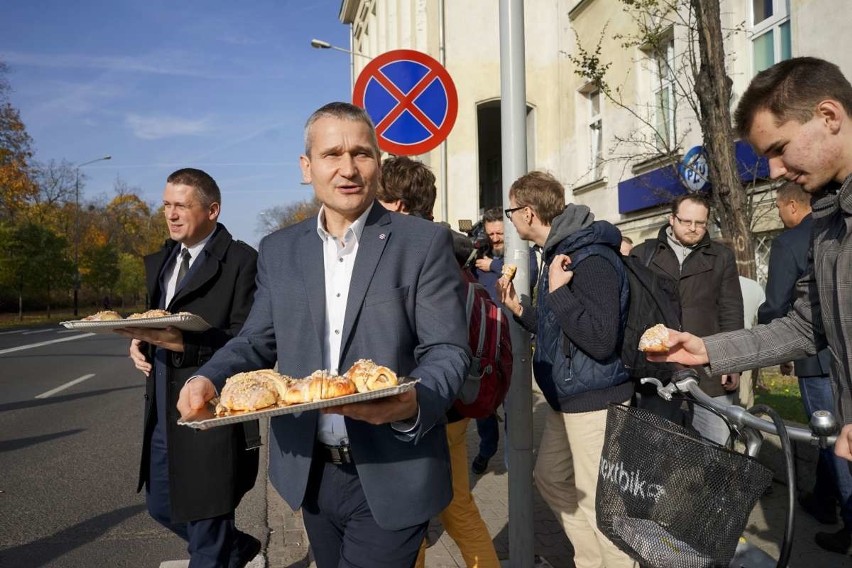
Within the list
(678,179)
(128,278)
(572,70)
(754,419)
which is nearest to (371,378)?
(754,419)

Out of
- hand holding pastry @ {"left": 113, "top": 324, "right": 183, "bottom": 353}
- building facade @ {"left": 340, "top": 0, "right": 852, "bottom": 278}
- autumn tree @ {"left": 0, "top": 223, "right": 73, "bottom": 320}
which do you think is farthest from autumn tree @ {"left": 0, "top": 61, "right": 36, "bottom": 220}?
hand holding pastry @ {"left": 113, "top": 324, "right": 183, "bottom": 353}

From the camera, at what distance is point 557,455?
12.2 feet

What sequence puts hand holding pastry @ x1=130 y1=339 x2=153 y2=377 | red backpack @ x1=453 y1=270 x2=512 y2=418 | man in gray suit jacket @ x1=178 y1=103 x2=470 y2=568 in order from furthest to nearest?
hand holding pastry @ x1=130 y1=339 x2=153 y2=377, red backpack @ x1=453 y1=270 x2=512 y2=418, man in gray suit jacket @ x1=178 y1=103 x2=470 y2=568

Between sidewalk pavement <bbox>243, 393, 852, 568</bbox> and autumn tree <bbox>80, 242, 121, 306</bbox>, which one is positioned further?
autumn tree <bbox>80, 242, 121, 306</bbox>

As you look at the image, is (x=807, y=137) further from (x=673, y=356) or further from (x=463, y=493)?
(x=463, y=493)

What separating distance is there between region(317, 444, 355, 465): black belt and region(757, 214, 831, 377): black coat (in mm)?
3457

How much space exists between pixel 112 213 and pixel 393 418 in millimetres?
80941

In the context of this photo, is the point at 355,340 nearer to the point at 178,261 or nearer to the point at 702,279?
the point at 178,261

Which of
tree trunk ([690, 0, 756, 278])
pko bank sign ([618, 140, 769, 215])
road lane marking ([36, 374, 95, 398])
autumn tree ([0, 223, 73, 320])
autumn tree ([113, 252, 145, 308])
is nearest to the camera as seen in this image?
Answer: tree trunk ([690, 0, 756, 278])

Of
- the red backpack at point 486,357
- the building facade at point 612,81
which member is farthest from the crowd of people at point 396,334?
the building facade at point 612,81

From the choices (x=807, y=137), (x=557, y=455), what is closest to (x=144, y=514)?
(x=557, y=455)

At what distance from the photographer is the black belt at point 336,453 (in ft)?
7.55

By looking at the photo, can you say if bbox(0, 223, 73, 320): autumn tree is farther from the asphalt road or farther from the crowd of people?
the crowd of people

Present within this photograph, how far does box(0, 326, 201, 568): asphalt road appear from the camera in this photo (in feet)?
15.6
